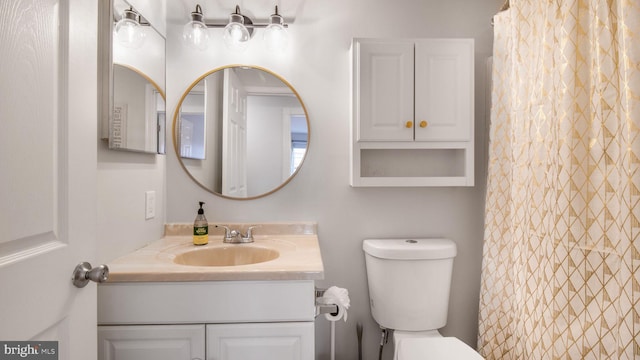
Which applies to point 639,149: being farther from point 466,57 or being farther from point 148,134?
point 148,134

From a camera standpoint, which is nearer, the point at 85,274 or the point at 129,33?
the point at 85,274

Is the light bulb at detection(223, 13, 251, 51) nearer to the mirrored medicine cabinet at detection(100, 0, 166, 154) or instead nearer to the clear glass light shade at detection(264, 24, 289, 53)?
the clear glass light shade at detection(264, 24, 289, 53)

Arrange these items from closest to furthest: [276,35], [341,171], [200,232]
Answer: [200,232] < [276,35] < [341,171]

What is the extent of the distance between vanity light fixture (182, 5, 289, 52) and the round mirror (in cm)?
13

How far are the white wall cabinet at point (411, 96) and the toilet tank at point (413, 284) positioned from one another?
0.34m

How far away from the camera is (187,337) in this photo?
111 cm

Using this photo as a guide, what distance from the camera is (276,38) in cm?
162

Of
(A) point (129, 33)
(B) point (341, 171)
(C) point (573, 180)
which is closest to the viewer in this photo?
(C) point (573, 180)

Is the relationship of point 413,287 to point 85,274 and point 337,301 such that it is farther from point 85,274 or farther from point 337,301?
point 85,274

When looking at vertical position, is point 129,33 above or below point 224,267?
above

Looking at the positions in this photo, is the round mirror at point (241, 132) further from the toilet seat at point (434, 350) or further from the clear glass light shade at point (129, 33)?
the toilet seat at point (434, 350)

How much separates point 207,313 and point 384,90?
3.82 ft

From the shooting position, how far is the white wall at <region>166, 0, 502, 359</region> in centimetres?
167


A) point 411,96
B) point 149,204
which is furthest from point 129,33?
point 411,96
